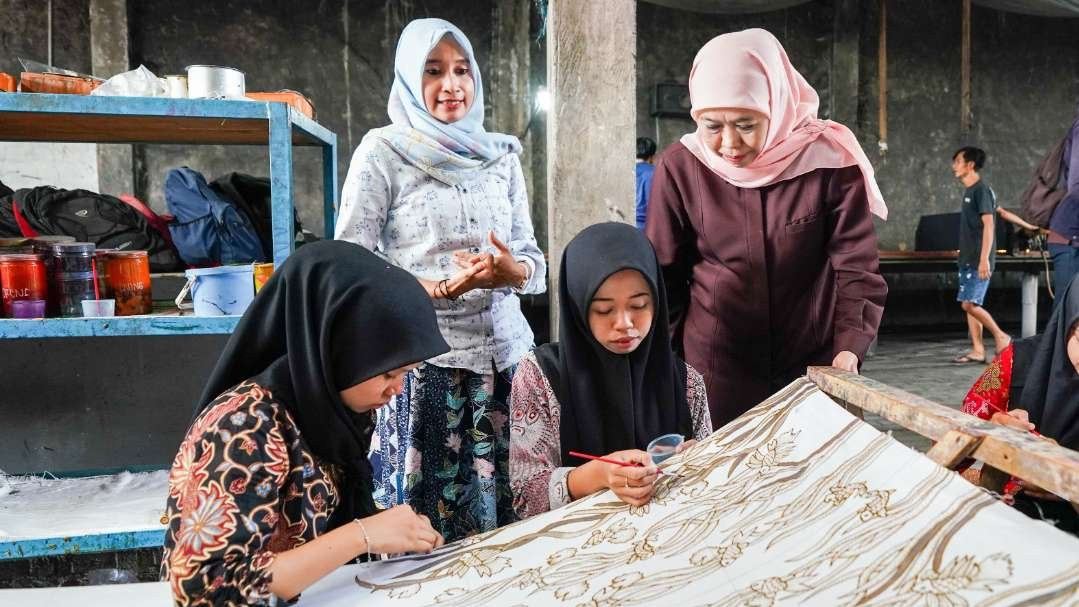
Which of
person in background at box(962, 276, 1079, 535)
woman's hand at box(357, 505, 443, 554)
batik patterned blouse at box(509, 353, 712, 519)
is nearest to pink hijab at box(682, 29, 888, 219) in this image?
person in background at box(962, 276, 1079, 535)

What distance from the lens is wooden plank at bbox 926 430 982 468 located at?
111 cm

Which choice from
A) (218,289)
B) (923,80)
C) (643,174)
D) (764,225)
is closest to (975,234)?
(643,174)

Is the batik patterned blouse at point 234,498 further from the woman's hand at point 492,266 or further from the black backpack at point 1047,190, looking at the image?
the black backpack at point 1047,190

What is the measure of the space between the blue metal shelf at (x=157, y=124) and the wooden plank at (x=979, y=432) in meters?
1.54

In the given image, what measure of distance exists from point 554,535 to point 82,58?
7.27 metres

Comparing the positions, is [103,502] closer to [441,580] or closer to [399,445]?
[399,445]

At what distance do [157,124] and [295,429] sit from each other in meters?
1.56

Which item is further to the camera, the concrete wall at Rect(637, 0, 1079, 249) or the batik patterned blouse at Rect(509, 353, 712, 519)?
the concrete wall at Rect(637, 0, 1079, 249)

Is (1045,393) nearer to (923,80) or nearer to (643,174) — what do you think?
(643,174)

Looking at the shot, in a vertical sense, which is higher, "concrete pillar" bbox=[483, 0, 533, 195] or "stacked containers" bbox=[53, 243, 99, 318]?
"concrete pillar" bbox=[483, 0, 533, 195]

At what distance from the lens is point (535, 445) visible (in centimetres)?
159

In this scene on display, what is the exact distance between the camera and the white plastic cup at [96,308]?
202cm

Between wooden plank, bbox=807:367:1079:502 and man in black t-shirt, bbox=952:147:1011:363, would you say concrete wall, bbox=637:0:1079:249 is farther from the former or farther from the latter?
wooden plank, bbox=807:367:1079:502

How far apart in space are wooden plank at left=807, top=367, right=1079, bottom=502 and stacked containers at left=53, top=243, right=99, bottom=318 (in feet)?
6.37
